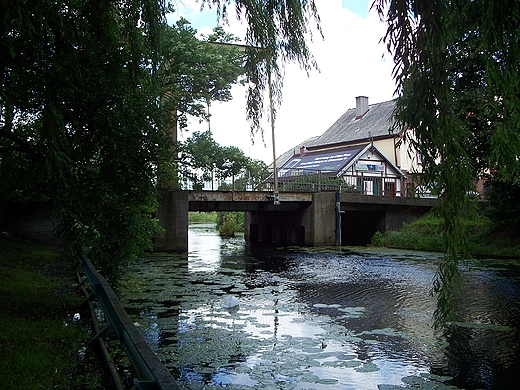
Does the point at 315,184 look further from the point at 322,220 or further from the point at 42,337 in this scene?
the point at 42,337

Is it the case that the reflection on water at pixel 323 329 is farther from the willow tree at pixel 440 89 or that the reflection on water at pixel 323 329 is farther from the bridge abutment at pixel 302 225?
the bridge abutment at pixel 302 225

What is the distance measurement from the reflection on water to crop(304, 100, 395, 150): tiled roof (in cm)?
2793

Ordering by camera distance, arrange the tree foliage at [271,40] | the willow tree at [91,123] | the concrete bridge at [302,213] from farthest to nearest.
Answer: the concrete bridge at [302,213] < the willow tree at [91,123] < the tree foliage at [271,40]

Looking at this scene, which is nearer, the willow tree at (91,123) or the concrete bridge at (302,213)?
the willow tree at (91,123)

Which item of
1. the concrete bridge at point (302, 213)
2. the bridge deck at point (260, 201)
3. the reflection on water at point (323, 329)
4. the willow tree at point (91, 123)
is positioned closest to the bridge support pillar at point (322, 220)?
the concrete bridge at point (302, 213)

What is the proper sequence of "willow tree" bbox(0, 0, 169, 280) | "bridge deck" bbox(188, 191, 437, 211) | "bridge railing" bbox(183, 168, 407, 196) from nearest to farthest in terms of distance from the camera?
1. "willow tree" bbox(0, 0, 169, 280)
2. "bridge deck" bbox(188, 191, 437, 211)
3. "bridge railing" bbox(183, 168, 407, 196)

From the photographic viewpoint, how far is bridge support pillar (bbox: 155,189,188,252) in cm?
2408

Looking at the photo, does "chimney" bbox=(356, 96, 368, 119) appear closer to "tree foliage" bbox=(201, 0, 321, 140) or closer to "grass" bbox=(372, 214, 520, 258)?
"grass" bbox=(372, 214, 520, 258)

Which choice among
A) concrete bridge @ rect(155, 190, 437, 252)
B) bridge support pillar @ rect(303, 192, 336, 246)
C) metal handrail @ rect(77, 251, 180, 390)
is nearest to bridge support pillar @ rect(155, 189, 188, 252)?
concrete bridge @ rect(155, 190, 437, 252)

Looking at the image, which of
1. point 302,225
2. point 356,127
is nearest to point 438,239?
point 302,225

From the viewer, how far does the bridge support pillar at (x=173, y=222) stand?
24078 millimetres

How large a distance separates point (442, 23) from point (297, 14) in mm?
1470

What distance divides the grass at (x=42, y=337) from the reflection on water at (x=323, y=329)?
1.10m

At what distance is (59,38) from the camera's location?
23.0 ft
